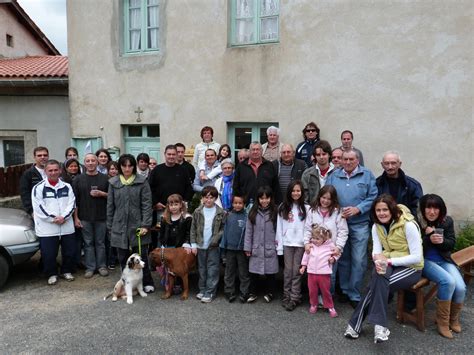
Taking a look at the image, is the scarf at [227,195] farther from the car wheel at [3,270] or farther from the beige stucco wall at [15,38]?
the beige stucco wall at [15,38]

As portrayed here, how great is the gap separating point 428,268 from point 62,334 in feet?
12.8

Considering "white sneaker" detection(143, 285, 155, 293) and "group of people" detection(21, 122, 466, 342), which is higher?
"group of people" detection(21, 122, 466, 342)

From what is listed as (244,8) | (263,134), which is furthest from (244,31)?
(263,134)

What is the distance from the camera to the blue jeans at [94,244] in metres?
5.68

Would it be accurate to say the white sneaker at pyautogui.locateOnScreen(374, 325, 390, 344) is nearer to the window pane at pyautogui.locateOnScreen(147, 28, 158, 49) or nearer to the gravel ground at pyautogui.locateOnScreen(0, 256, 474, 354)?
the gravel ground at pyautogui.locateOnScreen(0, 256, 474, 354)

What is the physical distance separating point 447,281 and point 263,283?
2.34 metres

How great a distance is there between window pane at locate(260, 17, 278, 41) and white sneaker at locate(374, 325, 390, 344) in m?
6.05

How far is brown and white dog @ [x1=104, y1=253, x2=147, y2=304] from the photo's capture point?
4754mm

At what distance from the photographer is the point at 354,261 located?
4.55 meters

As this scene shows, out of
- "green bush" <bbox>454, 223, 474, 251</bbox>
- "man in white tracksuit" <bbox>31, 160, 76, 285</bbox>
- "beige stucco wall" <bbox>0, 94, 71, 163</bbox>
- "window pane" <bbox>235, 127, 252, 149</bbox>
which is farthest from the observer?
"beige stucco wall" <bbox>0, 94, 71, 163</bbox>

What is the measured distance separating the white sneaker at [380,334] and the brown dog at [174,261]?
90.9 inches

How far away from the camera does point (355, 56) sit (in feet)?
23.4

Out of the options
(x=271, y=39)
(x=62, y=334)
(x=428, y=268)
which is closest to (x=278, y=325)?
(x=428, y=268)

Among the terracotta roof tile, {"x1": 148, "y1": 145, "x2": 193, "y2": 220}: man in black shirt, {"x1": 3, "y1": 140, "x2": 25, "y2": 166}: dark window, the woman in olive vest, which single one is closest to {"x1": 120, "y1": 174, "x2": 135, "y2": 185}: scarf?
{"x1": 148, "y1": 145, "x2": 193, "y2": 220}: man in black shirt
